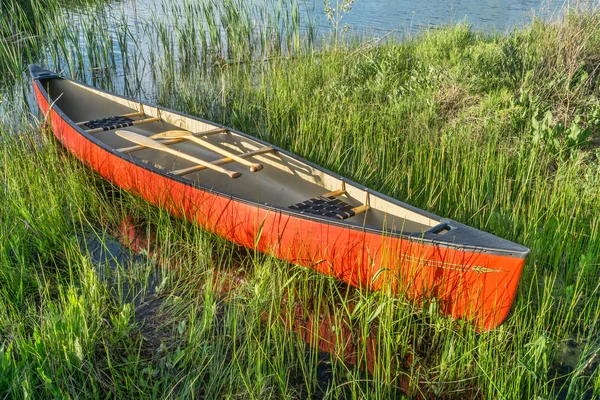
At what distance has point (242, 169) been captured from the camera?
17.1ft

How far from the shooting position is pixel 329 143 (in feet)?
18.4

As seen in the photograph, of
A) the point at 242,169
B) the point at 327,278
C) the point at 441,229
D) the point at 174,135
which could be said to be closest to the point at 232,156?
the point at 242,169

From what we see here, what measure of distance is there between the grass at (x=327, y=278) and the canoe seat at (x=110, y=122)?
599 mm

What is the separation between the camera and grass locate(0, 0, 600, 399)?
2.84m

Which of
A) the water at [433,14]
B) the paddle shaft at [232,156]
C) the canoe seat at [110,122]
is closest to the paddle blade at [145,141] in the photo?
the paddle shaft at [232,156]

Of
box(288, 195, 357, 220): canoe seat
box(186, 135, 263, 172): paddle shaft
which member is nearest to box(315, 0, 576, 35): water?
box(186, 135, 263, 172): paddle shaft

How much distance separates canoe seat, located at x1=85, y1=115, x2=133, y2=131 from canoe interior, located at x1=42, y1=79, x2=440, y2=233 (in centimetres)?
9

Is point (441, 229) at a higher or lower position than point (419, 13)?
lower

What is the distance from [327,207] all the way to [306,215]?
0.54m

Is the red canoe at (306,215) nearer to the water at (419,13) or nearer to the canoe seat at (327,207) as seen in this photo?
the canoe seat at (327,207)

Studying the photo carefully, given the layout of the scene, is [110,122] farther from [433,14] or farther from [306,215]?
[433,14]

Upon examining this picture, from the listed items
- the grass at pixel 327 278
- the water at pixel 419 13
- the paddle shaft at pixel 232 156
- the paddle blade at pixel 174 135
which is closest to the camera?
the grass at pixel 327 278

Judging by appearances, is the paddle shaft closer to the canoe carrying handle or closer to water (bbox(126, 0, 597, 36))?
the canoe carrying handle

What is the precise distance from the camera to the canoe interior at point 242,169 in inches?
159
